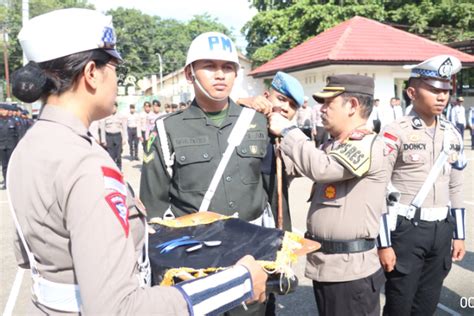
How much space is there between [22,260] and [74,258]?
1.77 ft

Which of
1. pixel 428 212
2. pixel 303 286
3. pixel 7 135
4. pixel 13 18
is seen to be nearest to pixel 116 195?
pixel 428 212

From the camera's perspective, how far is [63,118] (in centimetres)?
131

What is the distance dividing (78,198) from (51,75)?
40 centimetres

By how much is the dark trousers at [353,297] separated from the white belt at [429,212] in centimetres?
78

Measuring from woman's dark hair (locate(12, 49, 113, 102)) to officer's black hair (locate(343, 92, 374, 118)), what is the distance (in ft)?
5.13

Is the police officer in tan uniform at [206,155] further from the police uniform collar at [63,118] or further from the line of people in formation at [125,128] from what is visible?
the line of people in formation at [125,128]

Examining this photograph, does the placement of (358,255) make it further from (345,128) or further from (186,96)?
(186,96)

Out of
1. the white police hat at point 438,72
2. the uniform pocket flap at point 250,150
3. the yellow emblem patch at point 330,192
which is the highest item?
the white police hat at point 438,72

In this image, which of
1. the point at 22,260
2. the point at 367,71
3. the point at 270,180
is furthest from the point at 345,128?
the point at 367,71

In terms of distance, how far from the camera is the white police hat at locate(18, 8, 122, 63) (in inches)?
49.6

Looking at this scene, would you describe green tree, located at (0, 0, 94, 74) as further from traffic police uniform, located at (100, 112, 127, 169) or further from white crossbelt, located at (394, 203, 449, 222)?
white crossbelt, located at (394, 203, 449, 222)

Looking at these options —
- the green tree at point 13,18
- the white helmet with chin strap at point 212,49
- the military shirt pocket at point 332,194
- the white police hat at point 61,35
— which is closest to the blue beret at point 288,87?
the white helmet with chin strap at point 212,49

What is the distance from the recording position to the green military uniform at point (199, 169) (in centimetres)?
240

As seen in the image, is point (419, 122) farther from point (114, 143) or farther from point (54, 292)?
point (114, 143)
